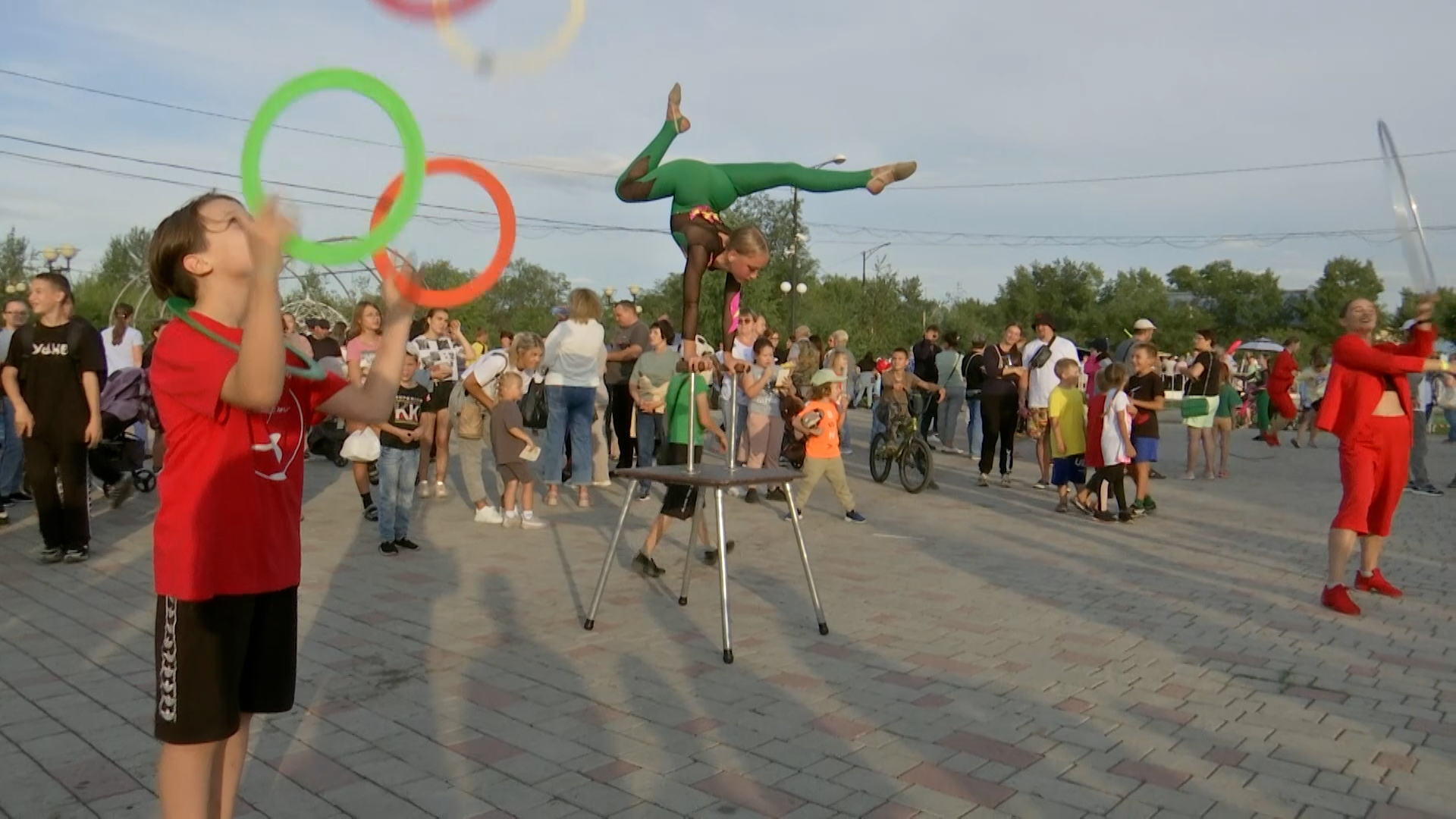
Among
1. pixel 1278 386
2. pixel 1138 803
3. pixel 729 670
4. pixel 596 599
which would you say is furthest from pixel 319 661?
pixel 1278 386

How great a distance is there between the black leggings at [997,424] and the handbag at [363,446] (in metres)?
7.50

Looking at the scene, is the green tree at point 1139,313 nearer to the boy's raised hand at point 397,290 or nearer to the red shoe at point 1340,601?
the red shoe at point 1340,601

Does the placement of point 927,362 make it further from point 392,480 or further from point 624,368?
point 392,480

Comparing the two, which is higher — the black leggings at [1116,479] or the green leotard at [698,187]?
the green leotard at [698,187]

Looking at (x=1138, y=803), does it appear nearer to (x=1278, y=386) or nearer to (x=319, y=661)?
(x=319, y=661)

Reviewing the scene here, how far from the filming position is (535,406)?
11594 mm

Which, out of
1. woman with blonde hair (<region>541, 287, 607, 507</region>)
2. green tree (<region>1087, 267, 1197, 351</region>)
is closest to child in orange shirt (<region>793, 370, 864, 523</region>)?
woman with blonde hair (<region>541, 287, 607, 507</region>)

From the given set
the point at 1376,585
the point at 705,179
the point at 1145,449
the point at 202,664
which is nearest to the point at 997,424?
the point at 1145,449

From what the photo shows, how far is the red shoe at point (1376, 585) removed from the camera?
755cm

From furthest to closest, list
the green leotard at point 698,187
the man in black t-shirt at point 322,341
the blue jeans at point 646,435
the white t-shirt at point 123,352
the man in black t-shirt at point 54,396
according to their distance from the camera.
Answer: the man in black t-shirt at point 322,341, the white t-shirt at point 123,352, the blue jeans at point 646,435, the man in black t-shirt at point 54,396, the green leotard at point 698,187

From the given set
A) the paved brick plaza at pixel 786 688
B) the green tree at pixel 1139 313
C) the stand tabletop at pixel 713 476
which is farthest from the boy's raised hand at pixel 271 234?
the green tree at pixel 1139 313

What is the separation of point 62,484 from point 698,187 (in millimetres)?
5195

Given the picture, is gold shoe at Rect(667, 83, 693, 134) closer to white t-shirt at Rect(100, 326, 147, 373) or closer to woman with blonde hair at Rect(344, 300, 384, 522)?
woman with blonde hair at Rect(344, 300, 384, 522)

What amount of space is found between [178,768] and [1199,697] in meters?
4.33
